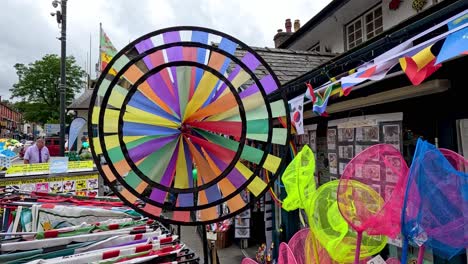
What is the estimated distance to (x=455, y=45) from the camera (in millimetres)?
1025

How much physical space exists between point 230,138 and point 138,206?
424mm

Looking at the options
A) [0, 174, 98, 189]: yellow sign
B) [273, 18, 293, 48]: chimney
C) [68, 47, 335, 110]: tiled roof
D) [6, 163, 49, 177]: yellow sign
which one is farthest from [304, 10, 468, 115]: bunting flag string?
[273, 18, 293, 48]: chimney

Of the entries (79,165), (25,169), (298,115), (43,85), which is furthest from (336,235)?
(43,85)

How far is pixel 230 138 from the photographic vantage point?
113 centimetres

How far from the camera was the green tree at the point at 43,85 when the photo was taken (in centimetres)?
2744

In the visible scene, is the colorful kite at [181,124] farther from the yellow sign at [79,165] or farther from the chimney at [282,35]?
the chimney at [282,35]

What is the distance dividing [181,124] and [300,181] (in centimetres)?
100

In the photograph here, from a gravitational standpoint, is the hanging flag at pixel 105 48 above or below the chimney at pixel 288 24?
below

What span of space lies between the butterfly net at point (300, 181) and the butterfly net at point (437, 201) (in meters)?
0.75

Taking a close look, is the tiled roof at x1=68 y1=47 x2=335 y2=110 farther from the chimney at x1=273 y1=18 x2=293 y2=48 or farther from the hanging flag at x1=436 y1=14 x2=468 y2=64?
the chimney at x1=273 y1=18 x2=293 y2=48

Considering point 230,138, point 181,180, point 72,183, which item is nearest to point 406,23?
point 230,138

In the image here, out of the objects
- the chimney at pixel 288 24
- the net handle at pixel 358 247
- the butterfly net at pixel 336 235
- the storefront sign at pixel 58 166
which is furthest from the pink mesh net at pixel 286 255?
the chimney at pixel 288 24

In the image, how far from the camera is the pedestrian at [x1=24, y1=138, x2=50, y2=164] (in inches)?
225

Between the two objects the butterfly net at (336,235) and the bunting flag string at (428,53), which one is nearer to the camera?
the bunting flag string at (428,53)
